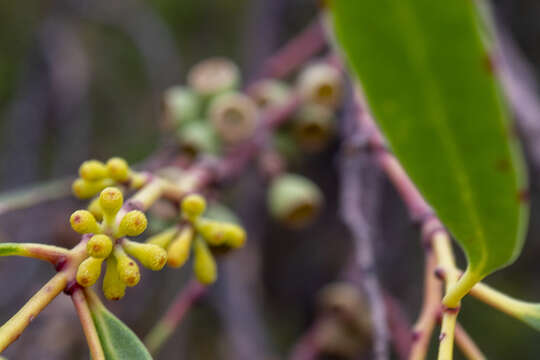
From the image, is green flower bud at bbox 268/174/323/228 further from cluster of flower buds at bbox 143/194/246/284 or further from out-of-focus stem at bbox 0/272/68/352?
out-of-focus stem at bbox 0/272/68/352

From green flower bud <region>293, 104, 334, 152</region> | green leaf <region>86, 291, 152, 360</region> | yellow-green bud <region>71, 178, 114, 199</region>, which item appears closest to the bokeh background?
green flower bud <region>293, 104, 334, 152</region>

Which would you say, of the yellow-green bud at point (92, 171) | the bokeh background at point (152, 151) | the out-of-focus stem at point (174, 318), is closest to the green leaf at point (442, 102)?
the yellow-green bud at point (92, 171)

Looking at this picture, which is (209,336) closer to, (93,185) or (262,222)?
(262,222)

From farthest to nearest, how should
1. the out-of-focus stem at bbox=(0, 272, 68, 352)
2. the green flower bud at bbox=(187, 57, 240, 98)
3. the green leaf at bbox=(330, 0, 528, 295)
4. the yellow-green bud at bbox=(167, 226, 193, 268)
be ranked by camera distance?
the green flower bud at bbox=(187, 57, 240, 98) → the yellow-green bud at bbox=(167, 226, 193, 268) → the out-of-focus stem at bbox=(0, 272, 68, 352) → the green leaf at bbox=(330, 0, 528, 295)

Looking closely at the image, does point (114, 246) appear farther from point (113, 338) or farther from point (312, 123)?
point (312, 123)

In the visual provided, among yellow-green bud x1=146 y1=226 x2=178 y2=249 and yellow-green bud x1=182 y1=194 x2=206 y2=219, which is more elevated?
yellow-green bud x1=182 y1=194 x2=206 y2=219

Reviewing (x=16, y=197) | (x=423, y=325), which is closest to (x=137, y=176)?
(x=16, y=197)

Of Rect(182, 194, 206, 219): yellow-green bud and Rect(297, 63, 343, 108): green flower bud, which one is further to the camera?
Rect(297, 63, 343, 108): green flower bud
